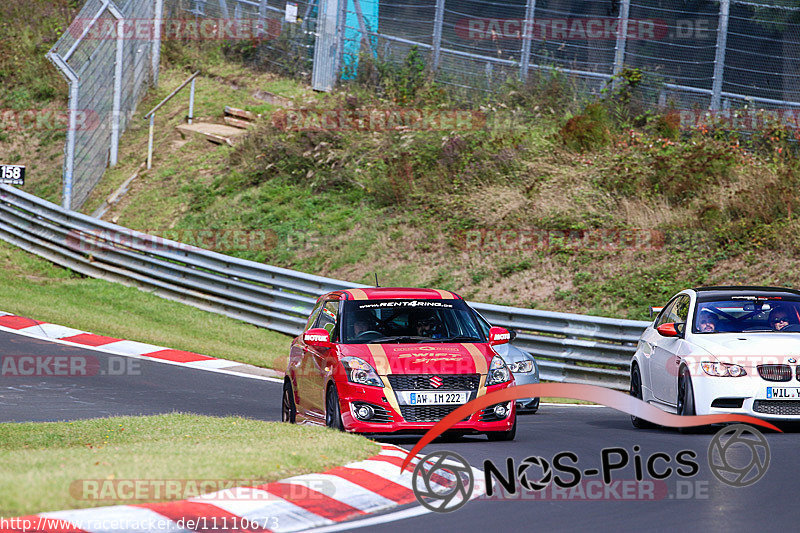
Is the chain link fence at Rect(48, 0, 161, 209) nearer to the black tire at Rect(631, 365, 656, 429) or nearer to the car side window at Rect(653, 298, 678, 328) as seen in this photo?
the black tire at Rect(631, 365, 656, 429)

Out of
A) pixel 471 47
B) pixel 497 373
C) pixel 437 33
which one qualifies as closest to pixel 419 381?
pixel 497 373

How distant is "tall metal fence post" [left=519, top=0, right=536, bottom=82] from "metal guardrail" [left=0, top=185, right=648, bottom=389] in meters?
9.65

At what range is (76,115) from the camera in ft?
88.9

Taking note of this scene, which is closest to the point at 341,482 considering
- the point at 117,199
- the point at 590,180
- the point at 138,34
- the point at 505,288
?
the point at 505,288

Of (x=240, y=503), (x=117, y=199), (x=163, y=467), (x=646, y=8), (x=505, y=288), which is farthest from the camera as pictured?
(x=117, y=199)

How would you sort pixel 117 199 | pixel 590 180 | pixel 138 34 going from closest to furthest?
1. pixel 590 180
2. pixel 117 199
3. pixel 138 34

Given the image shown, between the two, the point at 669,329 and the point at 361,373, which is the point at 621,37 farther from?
the point at 361,373

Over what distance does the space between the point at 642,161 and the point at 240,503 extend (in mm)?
18728

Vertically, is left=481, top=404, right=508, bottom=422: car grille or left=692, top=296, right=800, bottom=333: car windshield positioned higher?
left=692, top=296, right=800, bottom=333: car windshield

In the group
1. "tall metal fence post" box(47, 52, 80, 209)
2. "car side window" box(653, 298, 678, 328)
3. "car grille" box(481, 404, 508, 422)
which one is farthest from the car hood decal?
"tall metal fence post" box(47, 52, 80, 209)

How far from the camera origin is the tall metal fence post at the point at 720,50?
24.9 meters

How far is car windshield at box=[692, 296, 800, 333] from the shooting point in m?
12.8

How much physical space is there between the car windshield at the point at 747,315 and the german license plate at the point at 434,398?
11.0 feet

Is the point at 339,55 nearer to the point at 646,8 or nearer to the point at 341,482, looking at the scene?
the point at 646,8
